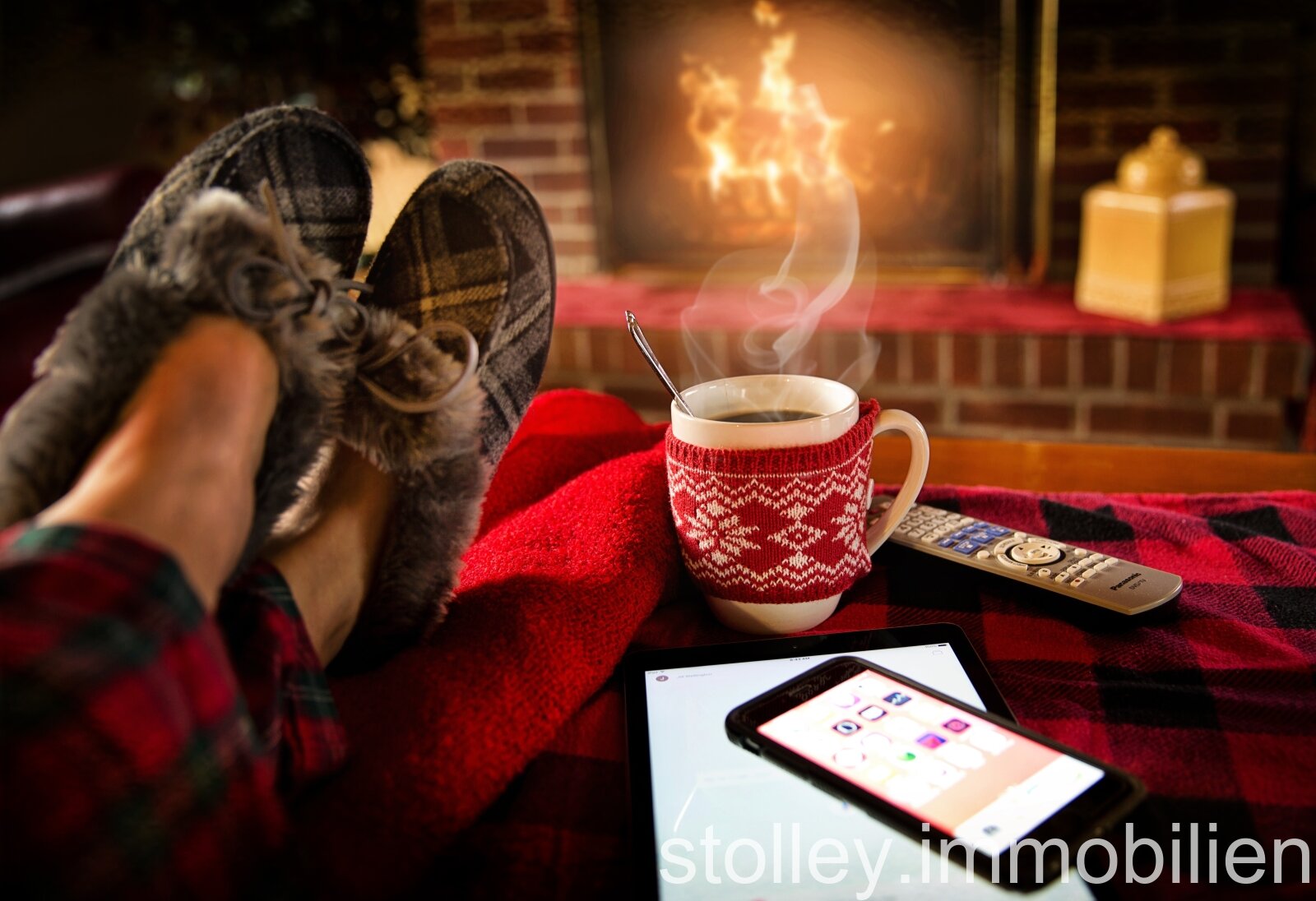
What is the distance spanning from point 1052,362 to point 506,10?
1084mm

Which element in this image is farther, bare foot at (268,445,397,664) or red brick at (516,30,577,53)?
red brick at (516,30,577,53)

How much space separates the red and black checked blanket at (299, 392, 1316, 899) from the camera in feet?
1.25

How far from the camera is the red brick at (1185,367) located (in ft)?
4.62

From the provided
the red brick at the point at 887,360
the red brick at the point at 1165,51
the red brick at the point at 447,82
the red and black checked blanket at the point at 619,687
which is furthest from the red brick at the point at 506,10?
the red and black checked blanket at the point at 619,687

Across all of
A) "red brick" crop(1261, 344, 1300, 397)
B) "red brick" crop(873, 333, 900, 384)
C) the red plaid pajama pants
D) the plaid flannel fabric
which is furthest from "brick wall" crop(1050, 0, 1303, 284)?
the red plaid pajama pants

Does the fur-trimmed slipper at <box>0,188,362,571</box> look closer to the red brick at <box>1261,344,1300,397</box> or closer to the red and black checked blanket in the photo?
the red and black checked blanket

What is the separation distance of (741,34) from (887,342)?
1.86ft

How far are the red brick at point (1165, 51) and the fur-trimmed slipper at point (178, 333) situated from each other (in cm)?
144

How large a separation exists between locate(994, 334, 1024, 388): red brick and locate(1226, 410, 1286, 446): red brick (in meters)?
0.29

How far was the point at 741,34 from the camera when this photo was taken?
5.46ft

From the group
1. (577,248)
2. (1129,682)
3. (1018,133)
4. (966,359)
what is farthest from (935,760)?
(577,248)

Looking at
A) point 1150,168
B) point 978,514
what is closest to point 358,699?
point 978,514

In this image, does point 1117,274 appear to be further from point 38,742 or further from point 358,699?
point 38,742

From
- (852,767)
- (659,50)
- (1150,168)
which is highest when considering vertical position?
(659,50)
